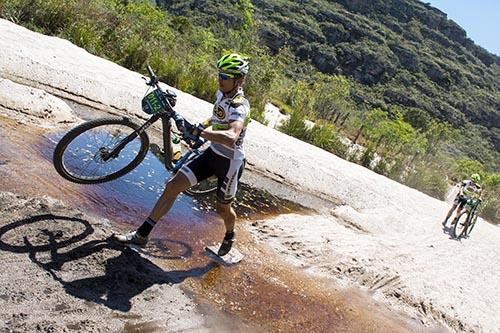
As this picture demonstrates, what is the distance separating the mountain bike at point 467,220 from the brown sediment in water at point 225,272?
631 cm

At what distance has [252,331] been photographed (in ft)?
13.6

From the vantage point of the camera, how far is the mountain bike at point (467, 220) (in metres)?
11.1

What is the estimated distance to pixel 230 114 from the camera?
4.34m

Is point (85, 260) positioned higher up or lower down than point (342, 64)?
lower down

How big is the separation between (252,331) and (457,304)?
349 centimetres

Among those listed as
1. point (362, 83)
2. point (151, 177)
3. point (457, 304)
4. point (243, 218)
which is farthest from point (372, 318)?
point (362, 83)

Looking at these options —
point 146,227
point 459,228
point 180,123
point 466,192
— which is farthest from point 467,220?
point 146,227

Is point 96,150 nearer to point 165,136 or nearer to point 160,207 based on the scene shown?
point 165,136

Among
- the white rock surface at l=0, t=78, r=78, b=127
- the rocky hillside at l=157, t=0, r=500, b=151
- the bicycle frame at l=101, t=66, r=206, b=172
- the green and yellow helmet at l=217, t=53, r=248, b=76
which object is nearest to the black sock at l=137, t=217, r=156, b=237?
the bicycle frame at l=101, t=66, r=206, b=172

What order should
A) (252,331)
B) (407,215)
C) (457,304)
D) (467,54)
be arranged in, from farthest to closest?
(467,54) → (407,215) → (457,304) → (252,331)

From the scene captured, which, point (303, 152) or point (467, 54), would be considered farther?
point (467, 54)

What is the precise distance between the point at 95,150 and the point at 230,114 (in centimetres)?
184

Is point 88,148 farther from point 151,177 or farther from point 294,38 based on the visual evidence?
point 294,38

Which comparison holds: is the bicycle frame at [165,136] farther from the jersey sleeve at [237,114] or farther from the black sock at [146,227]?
the jersey sleeve at [237,114]
